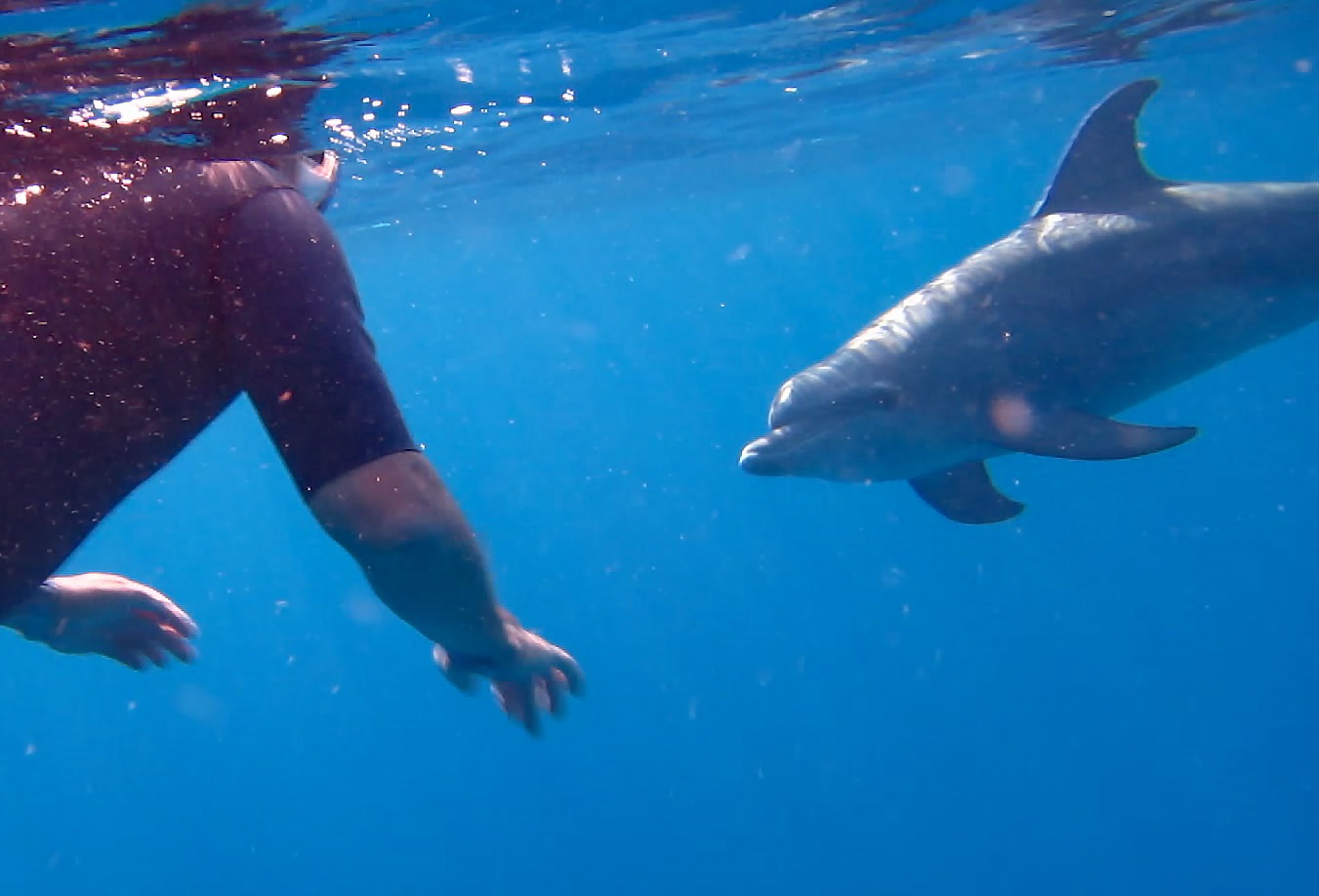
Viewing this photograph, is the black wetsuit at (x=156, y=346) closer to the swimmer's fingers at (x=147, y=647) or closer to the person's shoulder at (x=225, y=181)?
the person's shoulder at (x=225, y=181)

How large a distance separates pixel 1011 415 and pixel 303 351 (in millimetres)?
6900

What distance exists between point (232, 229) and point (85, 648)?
2092 mm

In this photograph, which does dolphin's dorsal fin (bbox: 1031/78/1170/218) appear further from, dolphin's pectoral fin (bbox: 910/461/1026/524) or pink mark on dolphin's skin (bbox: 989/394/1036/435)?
dolphin's pectoral fin (bbox: 910/461/1026/524)

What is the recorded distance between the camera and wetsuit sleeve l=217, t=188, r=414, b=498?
2254 mm

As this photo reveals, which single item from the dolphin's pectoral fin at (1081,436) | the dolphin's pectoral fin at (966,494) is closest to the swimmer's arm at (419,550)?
the dolphin's pectoral fin at (1081,436)

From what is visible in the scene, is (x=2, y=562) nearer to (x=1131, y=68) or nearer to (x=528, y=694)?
(x=528, y=694)

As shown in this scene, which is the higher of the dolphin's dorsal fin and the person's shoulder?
the person's shoulder

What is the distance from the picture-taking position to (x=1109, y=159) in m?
8.73

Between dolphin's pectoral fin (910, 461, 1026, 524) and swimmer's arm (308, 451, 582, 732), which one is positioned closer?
swimmer's arm (308, 451, 582, 732)

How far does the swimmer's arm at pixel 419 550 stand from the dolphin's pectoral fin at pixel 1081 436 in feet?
19.0

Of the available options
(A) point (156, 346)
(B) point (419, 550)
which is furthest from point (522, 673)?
(A) point (156, 346)

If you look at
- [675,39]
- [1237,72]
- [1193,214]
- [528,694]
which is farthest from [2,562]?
[1237,72]

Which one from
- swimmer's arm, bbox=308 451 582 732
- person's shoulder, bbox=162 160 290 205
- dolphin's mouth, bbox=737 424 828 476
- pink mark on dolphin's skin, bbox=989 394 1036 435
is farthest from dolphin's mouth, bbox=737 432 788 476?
person's shoulder, bbox=162 160 290 205

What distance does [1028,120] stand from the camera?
1194 inches
